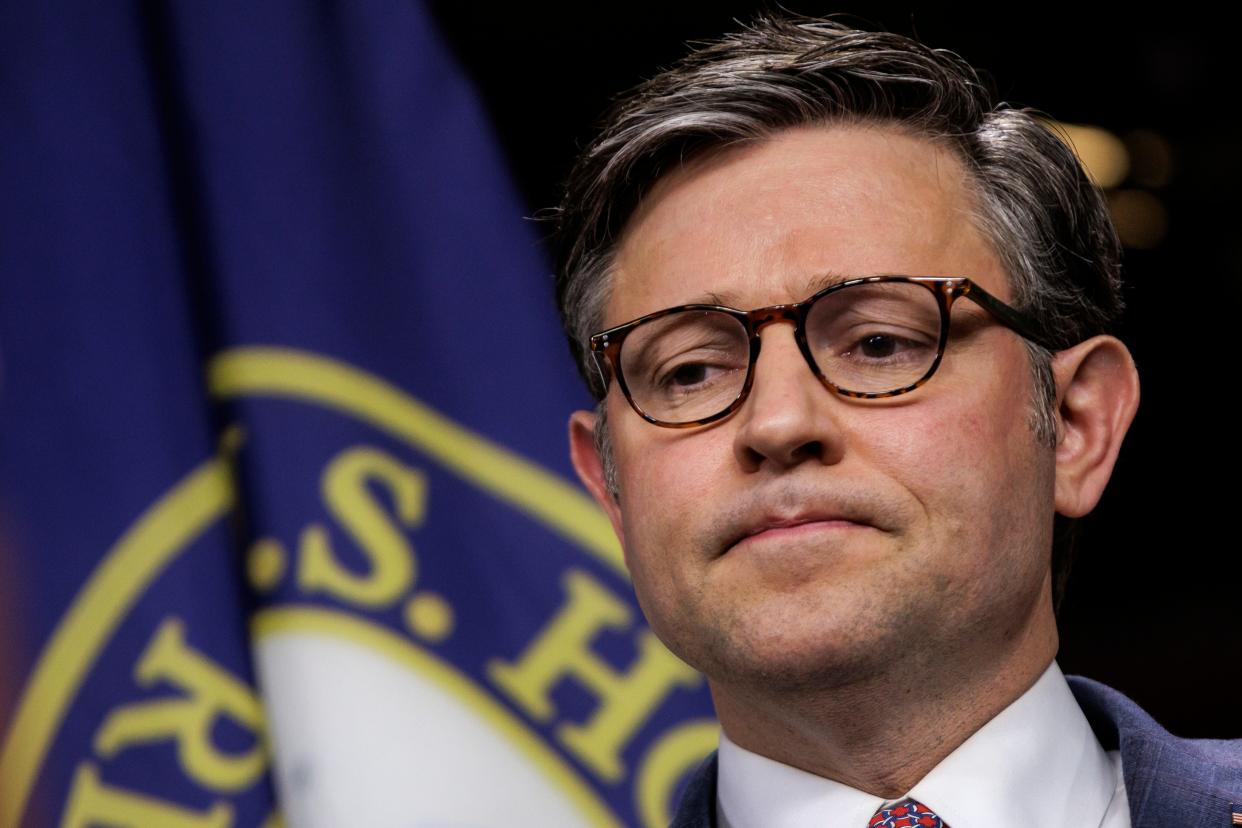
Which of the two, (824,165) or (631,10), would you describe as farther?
(631,10)

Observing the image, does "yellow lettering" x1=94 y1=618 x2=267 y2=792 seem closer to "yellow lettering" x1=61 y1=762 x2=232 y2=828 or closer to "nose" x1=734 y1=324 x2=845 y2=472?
"yellow lettering" x1=61 y1=762 x2=232 y2=828

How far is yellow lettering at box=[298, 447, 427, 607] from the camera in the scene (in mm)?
2037

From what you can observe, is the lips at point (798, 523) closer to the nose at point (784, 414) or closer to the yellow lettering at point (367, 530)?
the nose at point (784, 414)

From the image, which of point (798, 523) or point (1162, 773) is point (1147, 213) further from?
point (798, 523)

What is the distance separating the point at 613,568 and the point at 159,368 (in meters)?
0.69

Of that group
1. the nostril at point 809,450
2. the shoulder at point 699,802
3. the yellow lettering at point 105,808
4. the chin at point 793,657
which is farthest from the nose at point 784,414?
the yellow lettering at point 105,808

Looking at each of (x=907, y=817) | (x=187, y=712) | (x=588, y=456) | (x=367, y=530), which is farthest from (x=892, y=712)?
(x=187, y=712)

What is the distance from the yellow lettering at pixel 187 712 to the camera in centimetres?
193

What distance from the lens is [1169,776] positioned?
1646 millimetres

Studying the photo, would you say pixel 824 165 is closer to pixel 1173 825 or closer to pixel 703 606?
pixel 703 606

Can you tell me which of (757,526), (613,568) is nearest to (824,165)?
(757,526)

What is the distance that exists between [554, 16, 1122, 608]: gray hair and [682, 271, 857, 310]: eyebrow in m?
0.21

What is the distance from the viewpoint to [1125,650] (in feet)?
13.2

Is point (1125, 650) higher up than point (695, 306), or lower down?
lower down
